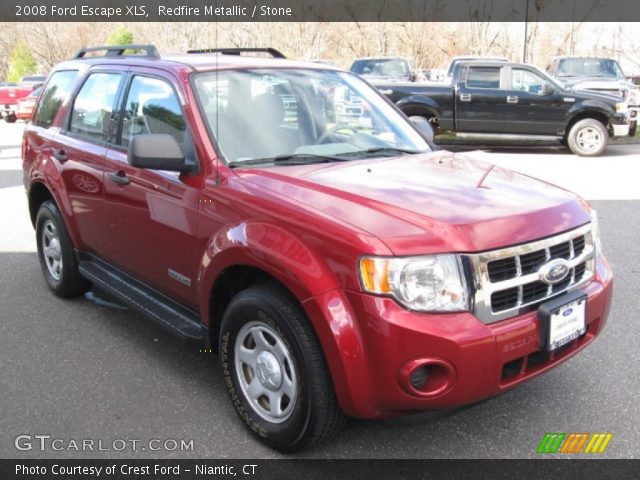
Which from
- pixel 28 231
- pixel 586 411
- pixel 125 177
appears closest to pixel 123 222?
pixel 125 177

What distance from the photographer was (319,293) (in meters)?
2.57

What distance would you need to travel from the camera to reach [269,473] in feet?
9.43

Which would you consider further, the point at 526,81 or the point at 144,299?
the point at 526,81

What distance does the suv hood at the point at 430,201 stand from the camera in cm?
257

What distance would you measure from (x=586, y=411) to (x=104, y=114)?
3449 millimetres

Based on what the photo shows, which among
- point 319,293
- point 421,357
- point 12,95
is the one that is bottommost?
point 421,357

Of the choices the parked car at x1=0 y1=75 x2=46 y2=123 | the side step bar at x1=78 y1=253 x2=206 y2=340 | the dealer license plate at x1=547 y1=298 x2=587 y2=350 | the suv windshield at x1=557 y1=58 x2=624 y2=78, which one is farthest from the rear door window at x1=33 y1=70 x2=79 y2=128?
the parked car at x1=0 y1=75 x2=46 y2=123

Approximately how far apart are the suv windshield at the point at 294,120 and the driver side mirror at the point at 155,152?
24 centimetres

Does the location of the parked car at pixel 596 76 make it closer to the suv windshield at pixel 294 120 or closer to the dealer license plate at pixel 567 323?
the suv windshield at pixel 294 120

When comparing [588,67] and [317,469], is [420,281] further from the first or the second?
[588,67]

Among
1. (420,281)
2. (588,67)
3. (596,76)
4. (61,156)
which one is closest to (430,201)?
(420,281)

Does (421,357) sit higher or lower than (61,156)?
lower

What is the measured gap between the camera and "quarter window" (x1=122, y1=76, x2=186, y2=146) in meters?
3.59

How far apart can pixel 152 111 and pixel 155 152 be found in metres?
0.72
